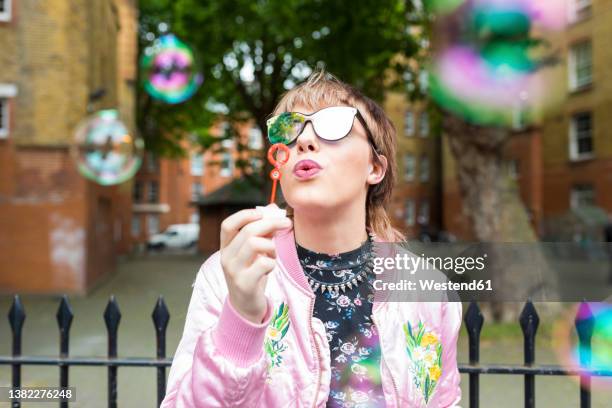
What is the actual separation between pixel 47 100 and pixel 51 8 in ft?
7.15

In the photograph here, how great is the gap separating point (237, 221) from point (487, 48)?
7139 millimetres

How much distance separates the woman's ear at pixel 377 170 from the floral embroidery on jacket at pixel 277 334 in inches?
19.0

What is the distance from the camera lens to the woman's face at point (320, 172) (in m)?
1.48

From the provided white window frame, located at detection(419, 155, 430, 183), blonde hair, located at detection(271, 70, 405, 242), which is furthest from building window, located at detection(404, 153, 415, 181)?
blonde hair, located at detection(271, 70, 405, 242)

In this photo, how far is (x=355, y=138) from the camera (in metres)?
1.58

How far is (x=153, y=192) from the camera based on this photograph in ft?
183

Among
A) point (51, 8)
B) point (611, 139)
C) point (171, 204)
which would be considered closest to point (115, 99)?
point (51, 8)

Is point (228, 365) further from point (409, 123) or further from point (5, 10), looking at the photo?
point (409, 123)

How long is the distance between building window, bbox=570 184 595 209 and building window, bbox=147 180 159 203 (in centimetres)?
4056

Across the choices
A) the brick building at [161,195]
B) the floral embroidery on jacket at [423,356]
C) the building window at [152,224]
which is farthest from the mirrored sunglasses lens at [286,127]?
the building window at [152,224]

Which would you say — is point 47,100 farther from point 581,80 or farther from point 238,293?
point 581,80

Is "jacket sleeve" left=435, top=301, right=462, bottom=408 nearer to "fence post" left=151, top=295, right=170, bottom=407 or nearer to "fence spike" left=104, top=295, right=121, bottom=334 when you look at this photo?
"fence post" left=151, top=295, right=170, bottom=407

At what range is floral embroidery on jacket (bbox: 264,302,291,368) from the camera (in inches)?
59.2

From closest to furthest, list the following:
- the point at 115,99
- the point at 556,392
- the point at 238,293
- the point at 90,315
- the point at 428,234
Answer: the point at 238,293 < the point at 556,392 < the point at 90,315 < the point at 115,99 < the point at 428,234
